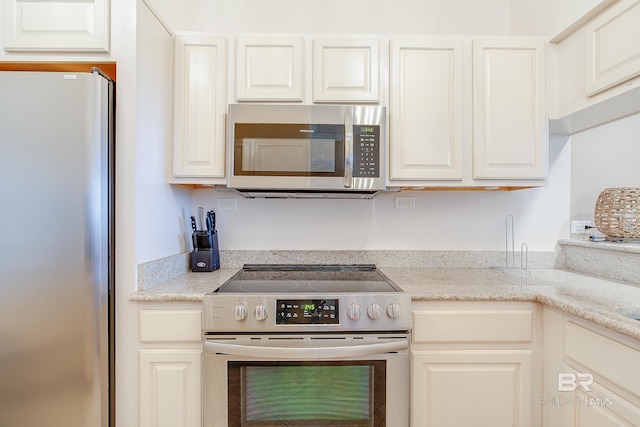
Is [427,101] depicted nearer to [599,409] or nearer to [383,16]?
[383,16]

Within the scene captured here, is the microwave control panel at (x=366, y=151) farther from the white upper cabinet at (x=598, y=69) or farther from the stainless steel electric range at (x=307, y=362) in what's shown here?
the white upper cabinet at (x=598, y=69)

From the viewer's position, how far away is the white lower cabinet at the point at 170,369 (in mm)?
1341

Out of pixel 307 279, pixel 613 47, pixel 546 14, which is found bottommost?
pixel 307 279

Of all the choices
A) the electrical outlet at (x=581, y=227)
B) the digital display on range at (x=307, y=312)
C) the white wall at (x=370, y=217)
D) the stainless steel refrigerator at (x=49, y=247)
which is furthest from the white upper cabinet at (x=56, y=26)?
the electrical outlet at (x=581, y=227)

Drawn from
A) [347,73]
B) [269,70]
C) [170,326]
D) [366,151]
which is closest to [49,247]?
[170,326]

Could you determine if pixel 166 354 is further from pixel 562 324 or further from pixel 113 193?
pixel 562 324

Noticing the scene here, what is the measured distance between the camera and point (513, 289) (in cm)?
144

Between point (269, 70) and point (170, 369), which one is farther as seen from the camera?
point (269, 70)

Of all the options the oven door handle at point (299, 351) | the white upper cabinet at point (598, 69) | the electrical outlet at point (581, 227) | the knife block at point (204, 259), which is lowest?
the oven door handle at point (299, 351)

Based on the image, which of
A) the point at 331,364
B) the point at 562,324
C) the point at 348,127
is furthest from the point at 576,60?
the point at 331,364

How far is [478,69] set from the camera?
169 cm

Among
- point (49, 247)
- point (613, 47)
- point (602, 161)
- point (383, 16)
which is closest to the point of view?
point (49, 247)

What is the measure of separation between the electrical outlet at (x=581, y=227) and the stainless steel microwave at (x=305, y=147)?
1.33m

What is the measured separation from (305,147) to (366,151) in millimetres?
312
